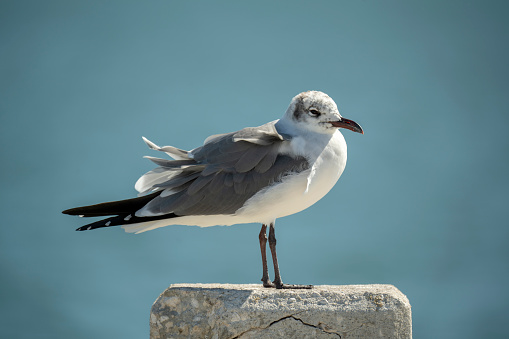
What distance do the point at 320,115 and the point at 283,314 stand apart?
1560mm

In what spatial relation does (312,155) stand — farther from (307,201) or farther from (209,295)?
(209,295)

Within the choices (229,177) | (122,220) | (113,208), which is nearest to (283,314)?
(229,177)

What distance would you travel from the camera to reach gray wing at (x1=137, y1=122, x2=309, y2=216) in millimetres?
5578

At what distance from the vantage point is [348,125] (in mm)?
5676

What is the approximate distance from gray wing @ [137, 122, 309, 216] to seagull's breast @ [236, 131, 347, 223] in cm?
6

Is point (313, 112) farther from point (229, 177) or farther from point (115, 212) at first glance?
point (115, 212)

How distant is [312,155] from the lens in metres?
5.59

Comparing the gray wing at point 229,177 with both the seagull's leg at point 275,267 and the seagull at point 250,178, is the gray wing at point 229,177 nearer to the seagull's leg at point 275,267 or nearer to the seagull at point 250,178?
the seagull at point 250,178

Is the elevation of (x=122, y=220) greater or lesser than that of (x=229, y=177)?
lesser

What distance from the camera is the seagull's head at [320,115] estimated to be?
570cm

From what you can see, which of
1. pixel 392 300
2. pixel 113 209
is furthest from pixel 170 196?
pixel 392 300

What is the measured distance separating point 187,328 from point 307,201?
1347mm

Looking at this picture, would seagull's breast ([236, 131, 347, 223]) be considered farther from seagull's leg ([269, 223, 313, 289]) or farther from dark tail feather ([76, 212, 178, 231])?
dark tail feather ([76, 212, 178, 231])

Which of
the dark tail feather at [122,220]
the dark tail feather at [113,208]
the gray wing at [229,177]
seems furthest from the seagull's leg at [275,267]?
the dark tail feather at [113,208]
